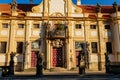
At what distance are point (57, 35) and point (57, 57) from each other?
342 centimetres

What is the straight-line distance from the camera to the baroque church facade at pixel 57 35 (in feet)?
111

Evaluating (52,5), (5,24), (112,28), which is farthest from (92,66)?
(5,24)

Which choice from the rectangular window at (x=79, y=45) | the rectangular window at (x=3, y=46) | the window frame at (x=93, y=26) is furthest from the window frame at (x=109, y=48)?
the rectangular window at (x=3, y=46)

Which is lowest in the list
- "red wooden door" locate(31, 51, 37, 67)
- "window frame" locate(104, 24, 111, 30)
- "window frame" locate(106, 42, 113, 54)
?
"red wooden door" locate(31, 51, 37, 67)

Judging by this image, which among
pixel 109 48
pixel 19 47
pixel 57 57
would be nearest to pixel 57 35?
pixel 57 57

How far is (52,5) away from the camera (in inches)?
1433

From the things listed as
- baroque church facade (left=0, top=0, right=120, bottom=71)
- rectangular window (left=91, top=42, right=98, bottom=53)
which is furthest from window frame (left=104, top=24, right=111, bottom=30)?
rectangular window (left=91, top=42, right=98, bottom=53)

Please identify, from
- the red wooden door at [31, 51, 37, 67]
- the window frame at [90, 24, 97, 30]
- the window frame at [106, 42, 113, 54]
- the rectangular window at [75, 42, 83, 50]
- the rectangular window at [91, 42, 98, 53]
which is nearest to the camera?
the red wooden door at [31, 51, 37, 67]

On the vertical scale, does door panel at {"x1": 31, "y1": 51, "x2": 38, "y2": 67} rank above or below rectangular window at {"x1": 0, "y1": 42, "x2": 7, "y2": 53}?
below

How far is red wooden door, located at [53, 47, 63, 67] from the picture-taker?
34.2 metres

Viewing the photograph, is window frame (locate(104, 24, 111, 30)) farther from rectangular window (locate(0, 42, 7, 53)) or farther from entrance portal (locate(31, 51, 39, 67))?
rectangular window (locate(0, 42, 7, 53))

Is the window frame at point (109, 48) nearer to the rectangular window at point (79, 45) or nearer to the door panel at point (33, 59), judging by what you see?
the rectangular window at point (79, 45)

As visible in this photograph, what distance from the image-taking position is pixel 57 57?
34.4 metres

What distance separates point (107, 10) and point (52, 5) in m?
10.1
